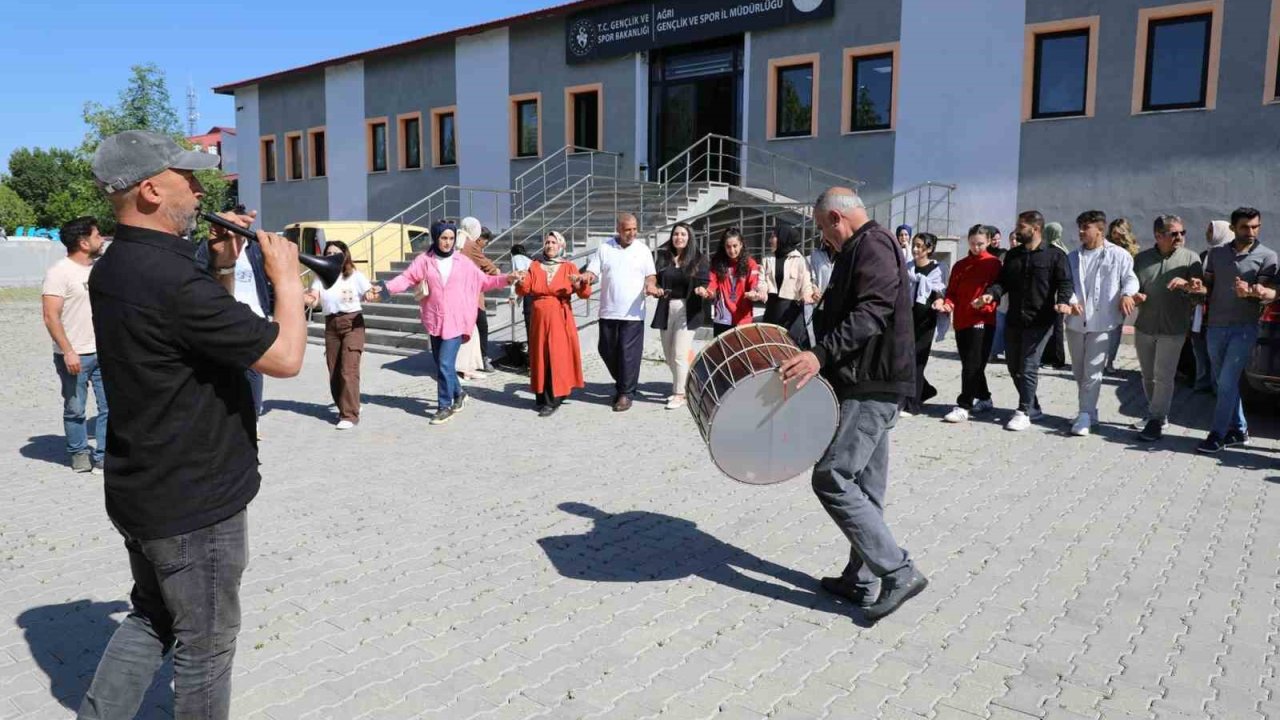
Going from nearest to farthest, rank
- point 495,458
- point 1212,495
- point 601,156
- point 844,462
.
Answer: point 844,462 < point 1212,495 < point 495,458 < point 601,156

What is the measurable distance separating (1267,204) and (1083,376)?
7.54m

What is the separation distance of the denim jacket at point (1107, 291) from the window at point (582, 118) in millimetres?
14519

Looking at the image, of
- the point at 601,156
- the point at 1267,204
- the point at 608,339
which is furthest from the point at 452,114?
the point at 1267,204

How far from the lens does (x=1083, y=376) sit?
800 cm

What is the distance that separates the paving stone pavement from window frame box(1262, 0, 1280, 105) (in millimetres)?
7985

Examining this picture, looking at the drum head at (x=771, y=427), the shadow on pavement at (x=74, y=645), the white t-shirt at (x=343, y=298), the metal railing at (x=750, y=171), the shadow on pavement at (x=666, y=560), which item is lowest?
the shadow on pavement at (x=666, y=560)

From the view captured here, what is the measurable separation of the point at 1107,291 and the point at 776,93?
37.3ft

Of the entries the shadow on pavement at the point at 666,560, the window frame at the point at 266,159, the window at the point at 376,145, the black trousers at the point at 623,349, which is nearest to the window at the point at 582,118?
the window at the point at 376,145

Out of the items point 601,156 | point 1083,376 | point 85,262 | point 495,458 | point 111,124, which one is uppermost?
point 111,124

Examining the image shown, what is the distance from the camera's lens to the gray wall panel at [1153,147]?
42.5 ft

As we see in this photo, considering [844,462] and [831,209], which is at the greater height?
[831,209]

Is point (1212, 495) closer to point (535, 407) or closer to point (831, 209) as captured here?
point (831, 209)

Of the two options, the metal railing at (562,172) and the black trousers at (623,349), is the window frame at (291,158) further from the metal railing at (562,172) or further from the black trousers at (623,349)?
the black trousers at (623,349)

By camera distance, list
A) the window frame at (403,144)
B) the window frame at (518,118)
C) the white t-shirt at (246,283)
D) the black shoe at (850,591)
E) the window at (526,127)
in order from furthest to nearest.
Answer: the window frame at (403,144) → the window at (526,127) → the window frame at (518,118) → the white t-shirt at (246,283) → the black shoe at (850,591)
